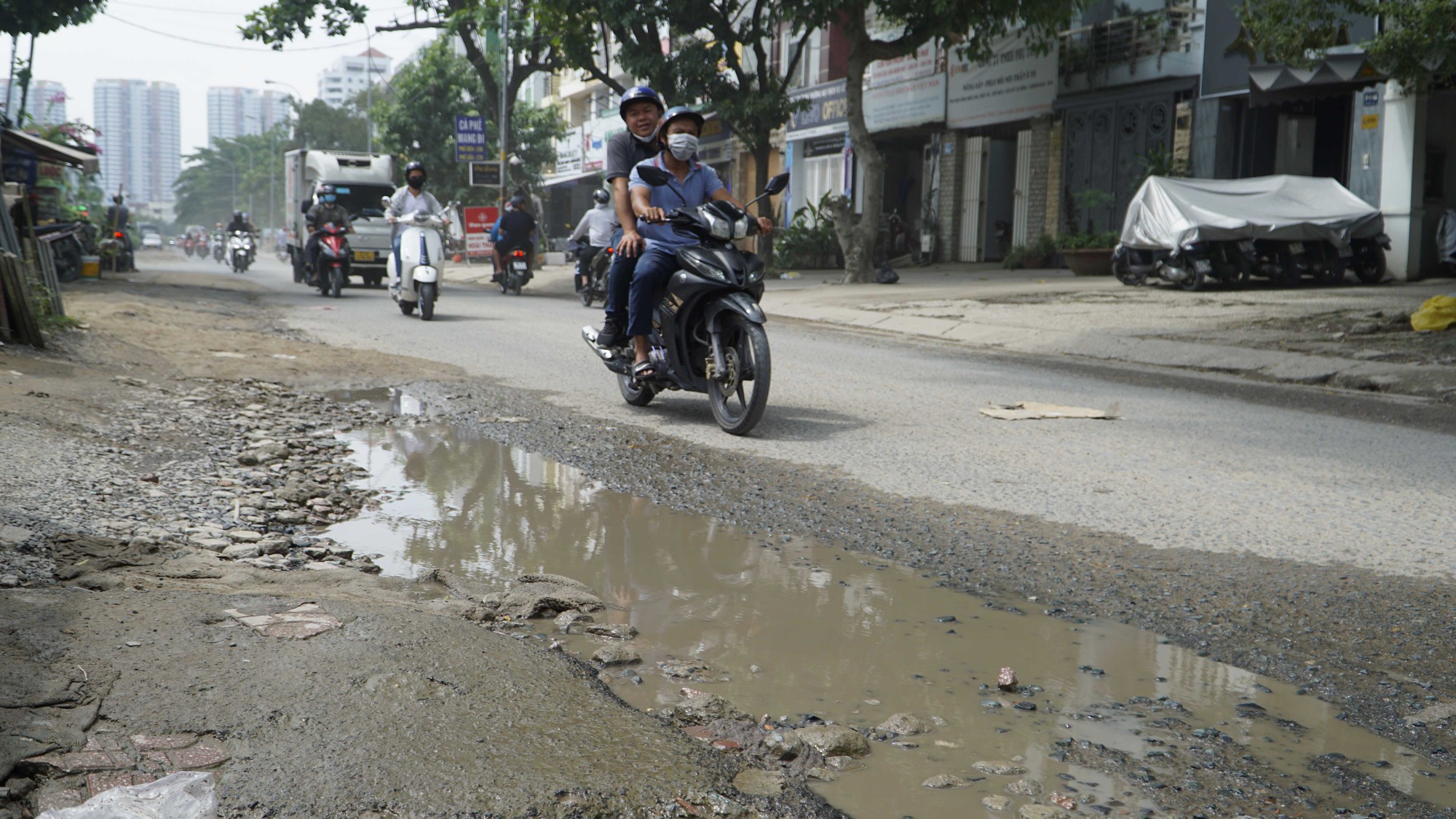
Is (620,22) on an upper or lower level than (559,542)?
upper

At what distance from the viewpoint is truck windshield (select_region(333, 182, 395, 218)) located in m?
22.8

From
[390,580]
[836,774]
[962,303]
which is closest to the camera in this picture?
[836,774]

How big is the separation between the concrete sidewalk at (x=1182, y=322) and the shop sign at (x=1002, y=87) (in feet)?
16.1

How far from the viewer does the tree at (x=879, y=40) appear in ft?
59.6

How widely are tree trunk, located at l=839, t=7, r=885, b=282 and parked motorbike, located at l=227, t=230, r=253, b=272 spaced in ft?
63.6

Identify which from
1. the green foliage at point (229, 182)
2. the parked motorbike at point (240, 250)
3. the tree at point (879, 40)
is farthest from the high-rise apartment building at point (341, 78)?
the tree at point (879, 40)

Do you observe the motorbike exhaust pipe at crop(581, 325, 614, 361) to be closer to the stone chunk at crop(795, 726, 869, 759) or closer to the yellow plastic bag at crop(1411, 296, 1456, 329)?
the stone chunk at crop(795, 726, 869, 759)

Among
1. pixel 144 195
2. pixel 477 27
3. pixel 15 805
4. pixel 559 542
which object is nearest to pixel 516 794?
pixel 15 805

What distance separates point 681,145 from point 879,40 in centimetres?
1436

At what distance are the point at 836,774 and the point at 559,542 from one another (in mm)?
1987

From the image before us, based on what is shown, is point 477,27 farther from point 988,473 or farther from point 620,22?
point 988,473

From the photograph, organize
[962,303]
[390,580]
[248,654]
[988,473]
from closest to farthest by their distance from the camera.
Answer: [248,654]
[390,580]
[988,473]
[962,303]

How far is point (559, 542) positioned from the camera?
411cm

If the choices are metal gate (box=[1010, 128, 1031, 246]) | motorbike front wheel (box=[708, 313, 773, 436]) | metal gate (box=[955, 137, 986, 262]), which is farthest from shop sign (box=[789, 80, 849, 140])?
motorbike front wheel (box=[708, 313, 773, 436])
